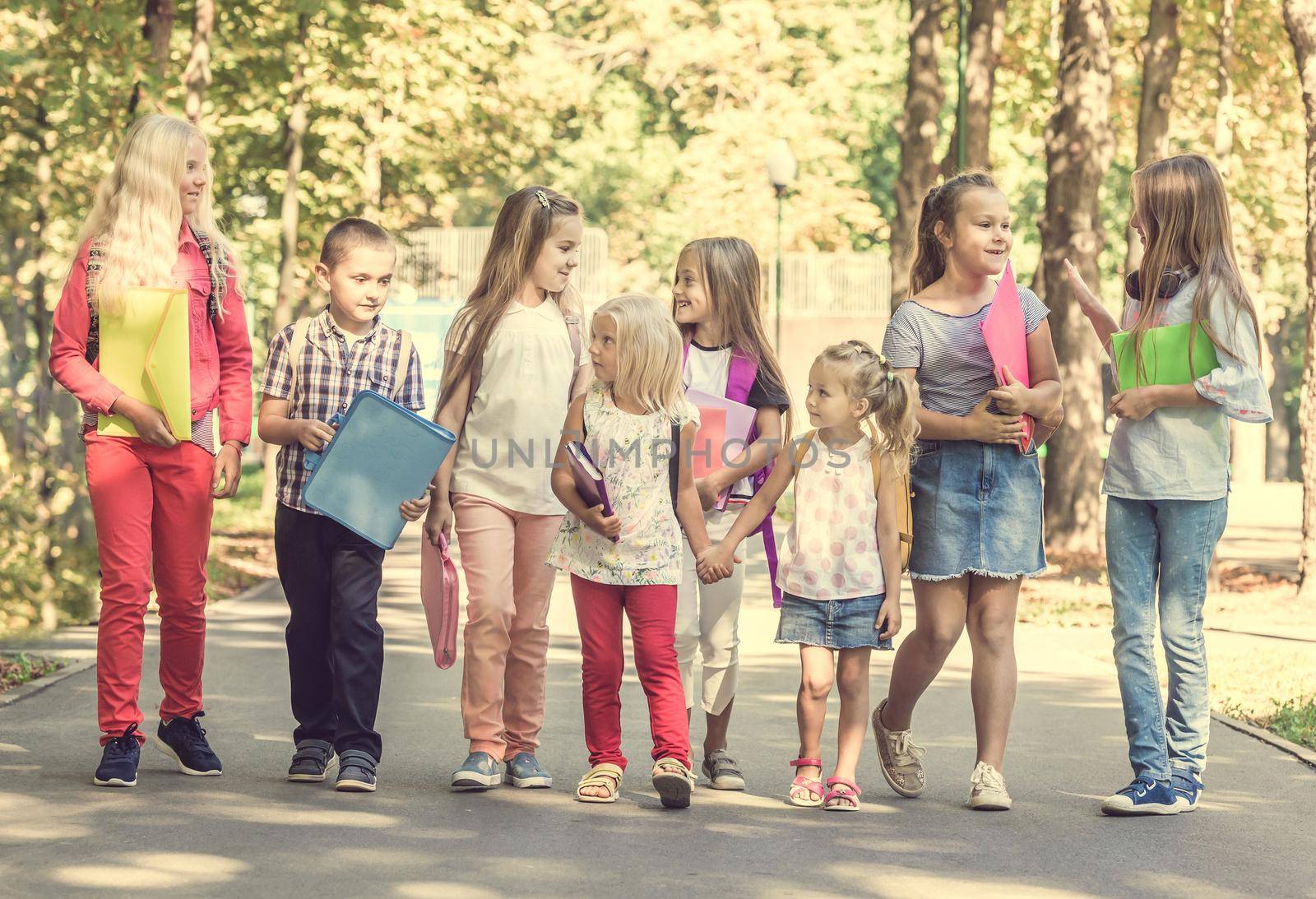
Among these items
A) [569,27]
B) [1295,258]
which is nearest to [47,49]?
[1295,258]

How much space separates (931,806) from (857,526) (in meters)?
0.97

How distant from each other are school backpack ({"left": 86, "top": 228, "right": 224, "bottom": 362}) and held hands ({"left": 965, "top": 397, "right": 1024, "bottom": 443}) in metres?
2.67

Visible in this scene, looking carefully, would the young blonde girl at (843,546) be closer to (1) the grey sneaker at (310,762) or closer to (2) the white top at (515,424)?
(2) the white top at (515,424)

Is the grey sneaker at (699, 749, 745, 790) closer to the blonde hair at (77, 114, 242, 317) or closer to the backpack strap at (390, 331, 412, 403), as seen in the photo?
the backpack strap at (390, 331, 412, 403)

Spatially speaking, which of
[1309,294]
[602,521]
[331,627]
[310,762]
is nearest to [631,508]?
[602,521]

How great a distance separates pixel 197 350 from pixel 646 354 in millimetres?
1623

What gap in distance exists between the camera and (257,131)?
20.3 m

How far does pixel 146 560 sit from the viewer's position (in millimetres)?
6227

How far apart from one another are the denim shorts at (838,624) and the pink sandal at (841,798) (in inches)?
17.6

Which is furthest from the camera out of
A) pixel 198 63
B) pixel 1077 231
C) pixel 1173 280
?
pixel 1077 231

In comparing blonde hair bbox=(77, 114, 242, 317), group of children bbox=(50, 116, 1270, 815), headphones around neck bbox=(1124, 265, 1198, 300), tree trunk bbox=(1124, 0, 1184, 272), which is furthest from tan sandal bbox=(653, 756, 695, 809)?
tree trunk bbox=(1124, 0, 1184, 272)

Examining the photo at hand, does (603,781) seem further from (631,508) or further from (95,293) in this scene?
(95,293)

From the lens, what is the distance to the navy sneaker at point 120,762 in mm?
6000

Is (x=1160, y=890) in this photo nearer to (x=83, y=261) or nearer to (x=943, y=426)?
(x=943, y=426)
